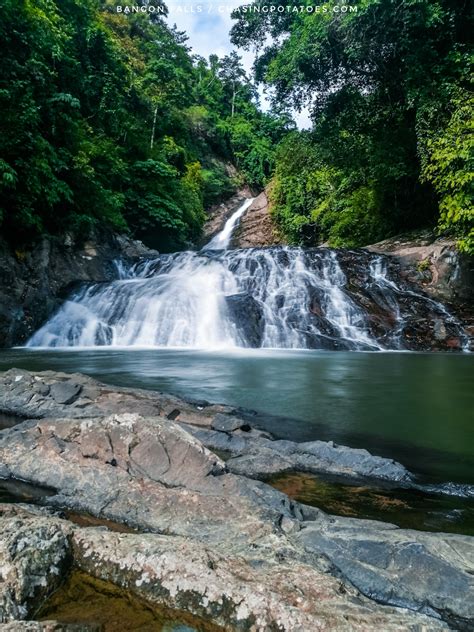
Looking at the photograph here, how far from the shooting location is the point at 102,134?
1994 cm

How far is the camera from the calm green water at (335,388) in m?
4.07

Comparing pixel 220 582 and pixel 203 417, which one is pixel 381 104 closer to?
pixel 203 417

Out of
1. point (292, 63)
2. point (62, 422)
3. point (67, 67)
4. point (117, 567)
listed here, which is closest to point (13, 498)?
point (62, 422)

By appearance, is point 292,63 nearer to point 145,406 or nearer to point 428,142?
point 428,142

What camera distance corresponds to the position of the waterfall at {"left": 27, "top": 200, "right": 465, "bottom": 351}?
1221 cm

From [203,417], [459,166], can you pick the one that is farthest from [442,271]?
[203,417]

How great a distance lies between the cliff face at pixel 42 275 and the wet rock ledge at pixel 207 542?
972 cm

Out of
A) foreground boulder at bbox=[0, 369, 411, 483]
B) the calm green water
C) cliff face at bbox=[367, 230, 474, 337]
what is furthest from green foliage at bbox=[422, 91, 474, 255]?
foreground boulder at bbox=[0, 369, 411, 483]

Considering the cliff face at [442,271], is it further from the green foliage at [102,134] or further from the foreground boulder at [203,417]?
the green foliage at [102,134]

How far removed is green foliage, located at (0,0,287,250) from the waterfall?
343 cm

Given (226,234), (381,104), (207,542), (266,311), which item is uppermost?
(381,104)

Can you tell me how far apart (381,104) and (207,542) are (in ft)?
60.7

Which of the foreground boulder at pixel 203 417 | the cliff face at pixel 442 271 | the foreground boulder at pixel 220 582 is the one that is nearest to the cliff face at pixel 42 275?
the foreground boulder at pixel 203 417

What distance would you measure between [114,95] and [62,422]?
21562mm
